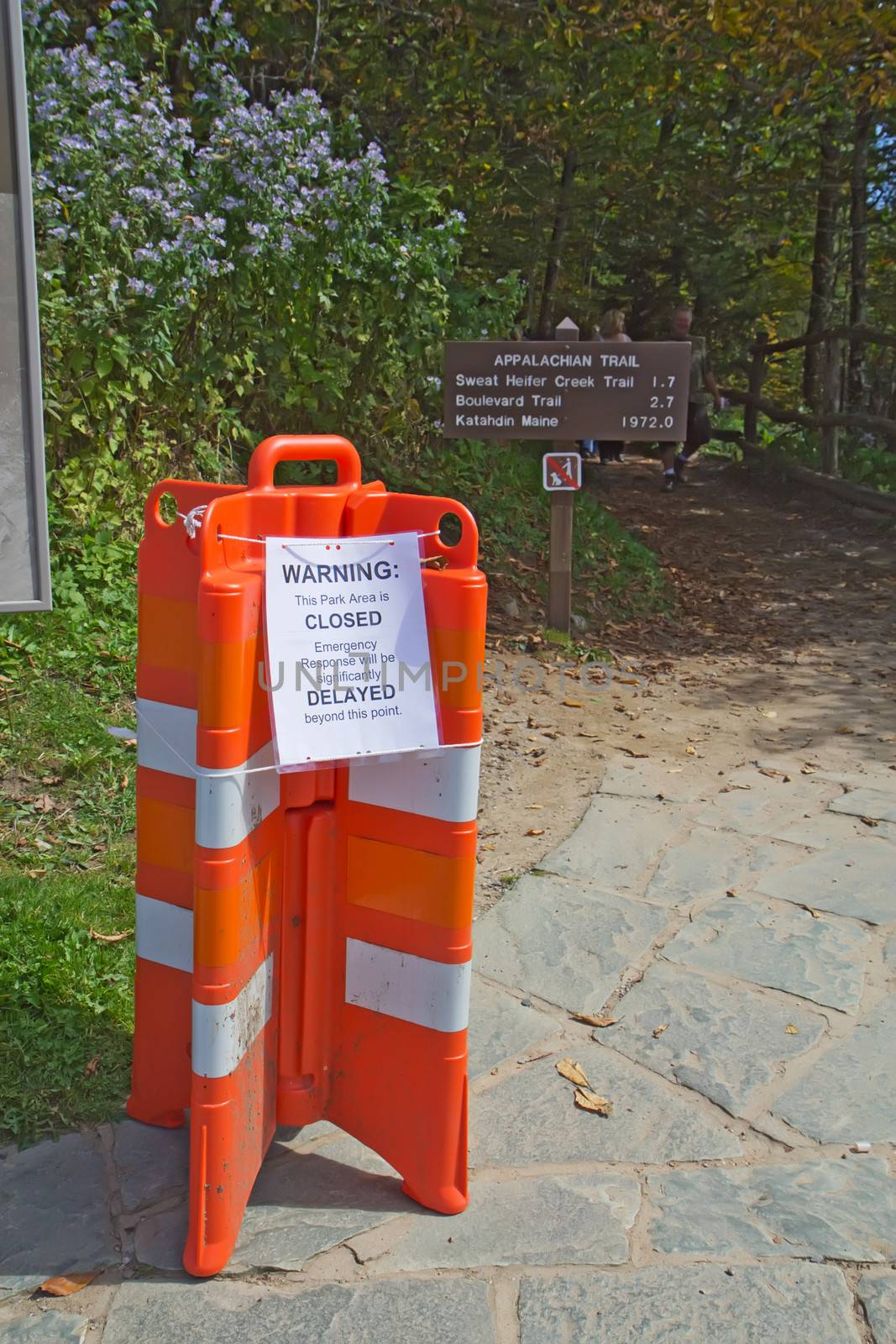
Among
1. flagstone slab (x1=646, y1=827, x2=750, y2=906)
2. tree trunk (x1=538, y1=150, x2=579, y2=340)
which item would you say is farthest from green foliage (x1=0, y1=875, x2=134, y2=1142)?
tree trunk (x1=538, y1=150, x2=579, y2=340)

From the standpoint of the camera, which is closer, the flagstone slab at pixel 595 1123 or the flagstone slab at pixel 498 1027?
the flagstone slab at pixel 595 1123

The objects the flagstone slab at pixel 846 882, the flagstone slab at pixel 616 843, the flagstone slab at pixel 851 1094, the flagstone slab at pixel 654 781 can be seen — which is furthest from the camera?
the flagstone slab at pixel 654 781

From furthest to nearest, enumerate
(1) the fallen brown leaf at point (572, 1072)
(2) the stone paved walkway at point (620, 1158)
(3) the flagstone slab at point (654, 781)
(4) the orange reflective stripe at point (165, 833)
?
(3) the flagstone slab at point (654, 781) → (1) the fallen brown leaf at point (572, 1072) → (4) the orange reflective stripe at point (165, 833) → (2) the stone paved walkway at point (620, 1158)

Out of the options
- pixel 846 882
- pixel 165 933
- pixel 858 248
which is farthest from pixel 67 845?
pixel 858 248

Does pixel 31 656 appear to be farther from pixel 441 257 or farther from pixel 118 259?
pixel 441 257

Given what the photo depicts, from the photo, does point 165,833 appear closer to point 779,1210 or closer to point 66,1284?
point 66,1284

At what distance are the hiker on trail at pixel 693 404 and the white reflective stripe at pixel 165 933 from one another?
34.6 ft

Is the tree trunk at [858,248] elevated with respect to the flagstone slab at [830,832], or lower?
elevated

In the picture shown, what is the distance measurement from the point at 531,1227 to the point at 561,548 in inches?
209

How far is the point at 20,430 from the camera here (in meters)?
3.23

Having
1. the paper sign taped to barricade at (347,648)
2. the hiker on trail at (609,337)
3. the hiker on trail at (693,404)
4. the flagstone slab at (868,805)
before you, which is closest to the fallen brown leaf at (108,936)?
the paper sign taped to barricade at (347,648)

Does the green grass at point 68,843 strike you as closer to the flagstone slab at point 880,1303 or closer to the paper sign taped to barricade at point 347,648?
the paper sign taped to barricade at point 347,648

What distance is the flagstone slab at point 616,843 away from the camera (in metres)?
4.36

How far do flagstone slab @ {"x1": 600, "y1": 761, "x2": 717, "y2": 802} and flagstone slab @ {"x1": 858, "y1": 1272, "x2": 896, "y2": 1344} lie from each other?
9.21 ft
